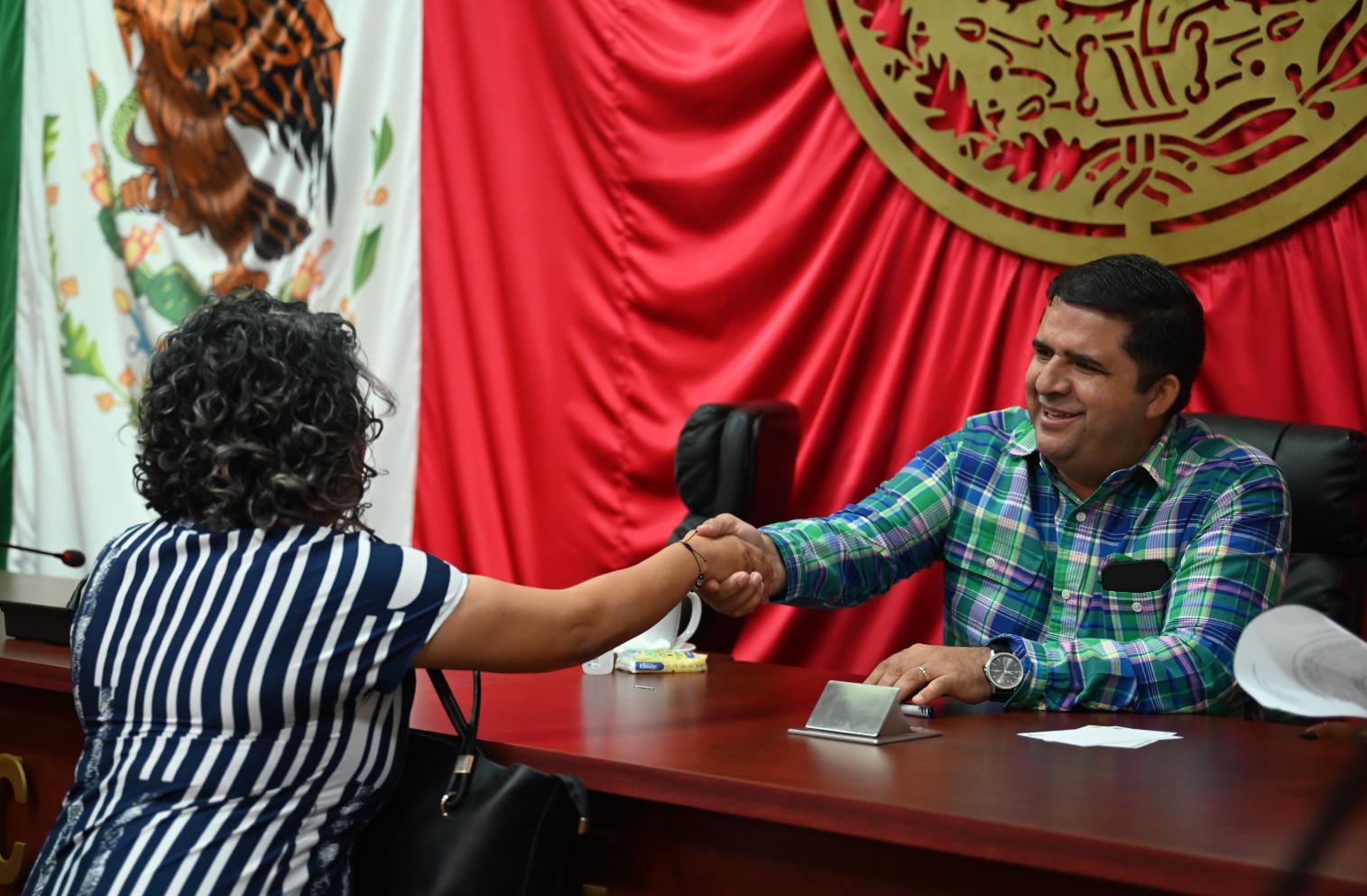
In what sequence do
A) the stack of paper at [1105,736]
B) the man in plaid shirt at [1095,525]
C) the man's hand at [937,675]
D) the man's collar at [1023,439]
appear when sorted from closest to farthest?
1. the stack of paper at [1105,736]
2. the man's hand at [937,675]
3. the man in plaid shirt at [1095,525]
4. the man's collar at [1023,439]

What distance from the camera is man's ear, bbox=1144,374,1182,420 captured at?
2.24 m

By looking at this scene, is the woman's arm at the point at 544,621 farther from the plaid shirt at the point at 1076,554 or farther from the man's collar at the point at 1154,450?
the man's collar at the point at 1154,450

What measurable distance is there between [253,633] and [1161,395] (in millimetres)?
1476

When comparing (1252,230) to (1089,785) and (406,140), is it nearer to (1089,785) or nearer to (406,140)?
(1089,785)

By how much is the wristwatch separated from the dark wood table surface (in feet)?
0.11

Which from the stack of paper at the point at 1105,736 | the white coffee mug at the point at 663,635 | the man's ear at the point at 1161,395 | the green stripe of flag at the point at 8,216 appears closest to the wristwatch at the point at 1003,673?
the stack of paper at the point at 1105,736

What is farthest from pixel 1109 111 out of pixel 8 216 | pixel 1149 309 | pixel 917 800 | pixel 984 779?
pixel 8 216

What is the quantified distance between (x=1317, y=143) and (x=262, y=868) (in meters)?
2.07

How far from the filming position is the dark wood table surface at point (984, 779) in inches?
46.9

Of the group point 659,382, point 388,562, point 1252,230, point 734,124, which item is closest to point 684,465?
point 659,382

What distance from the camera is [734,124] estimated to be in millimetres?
3092

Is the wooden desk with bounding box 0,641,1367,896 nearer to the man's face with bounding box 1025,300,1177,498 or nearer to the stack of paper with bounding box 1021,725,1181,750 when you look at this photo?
the stack of paper with bounding box 1021,725,1181,750

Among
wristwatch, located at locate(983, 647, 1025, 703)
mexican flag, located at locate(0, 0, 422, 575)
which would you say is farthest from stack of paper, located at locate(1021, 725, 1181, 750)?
mexican flag, located at locate(0, 0, 422, 575)

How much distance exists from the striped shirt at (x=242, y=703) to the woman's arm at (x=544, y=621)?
3 cm
